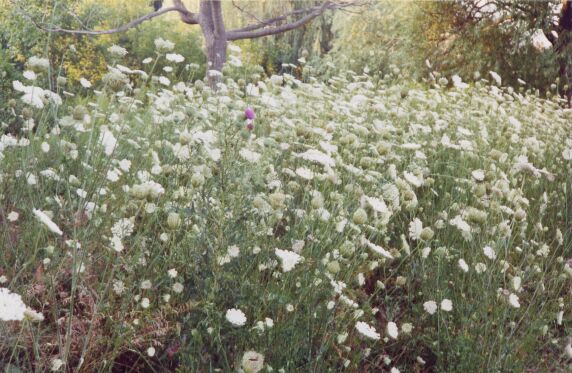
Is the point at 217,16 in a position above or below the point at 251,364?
below

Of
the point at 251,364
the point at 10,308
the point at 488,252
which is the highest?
the point at 10,308

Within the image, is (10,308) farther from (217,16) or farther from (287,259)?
(217,16)

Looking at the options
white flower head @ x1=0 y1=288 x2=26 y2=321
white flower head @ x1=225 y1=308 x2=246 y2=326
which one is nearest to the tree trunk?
white flower head @ x1=225 y1=308 x2=246 y2=326

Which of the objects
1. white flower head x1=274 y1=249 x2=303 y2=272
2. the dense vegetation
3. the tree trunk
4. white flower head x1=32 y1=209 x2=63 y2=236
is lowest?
the tree trunk

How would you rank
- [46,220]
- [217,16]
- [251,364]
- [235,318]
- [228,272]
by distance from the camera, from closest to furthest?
[46,220] → [251,364] → [235,318] → [228,272] → [217,16]

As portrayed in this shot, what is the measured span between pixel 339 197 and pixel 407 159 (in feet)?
5.38

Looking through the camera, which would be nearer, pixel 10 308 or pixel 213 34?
pixel 10 308

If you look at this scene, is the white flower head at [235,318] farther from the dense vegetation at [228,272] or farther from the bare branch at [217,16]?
the bare branch at [217,16]

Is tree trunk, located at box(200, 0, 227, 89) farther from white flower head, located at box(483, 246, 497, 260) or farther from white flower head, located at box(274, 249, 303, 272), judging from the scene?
white flower head, located at box(274, 249, 303, 272)

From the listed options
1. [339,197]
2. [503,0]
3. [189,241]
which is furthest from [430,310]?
A: [503,0]

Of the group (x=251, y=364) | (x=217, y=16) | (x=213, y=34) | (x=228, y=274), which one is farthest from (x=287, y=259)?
(x=213, y=34)

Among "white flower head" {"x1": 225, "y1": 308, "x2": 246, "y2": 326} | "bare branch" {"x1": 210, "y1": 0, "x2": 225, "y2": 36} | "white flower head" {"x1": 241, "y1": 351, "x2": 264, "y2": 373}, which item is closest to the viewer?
"white flower head" {"x1": 241, "y1": 351, "x2": 264, "y2": 373}

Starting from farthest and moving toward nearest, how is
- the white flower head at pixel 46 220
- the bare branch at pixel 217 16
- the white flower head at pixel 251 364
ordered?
the bare branch at pixel 217 16, the white flower head at pixel 251 364, the white flower head at pixel 46 220

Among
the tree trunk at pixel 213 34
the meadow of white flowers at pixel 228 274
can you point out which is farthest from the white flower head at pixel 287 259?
the tree trunk at pixel 213 34
